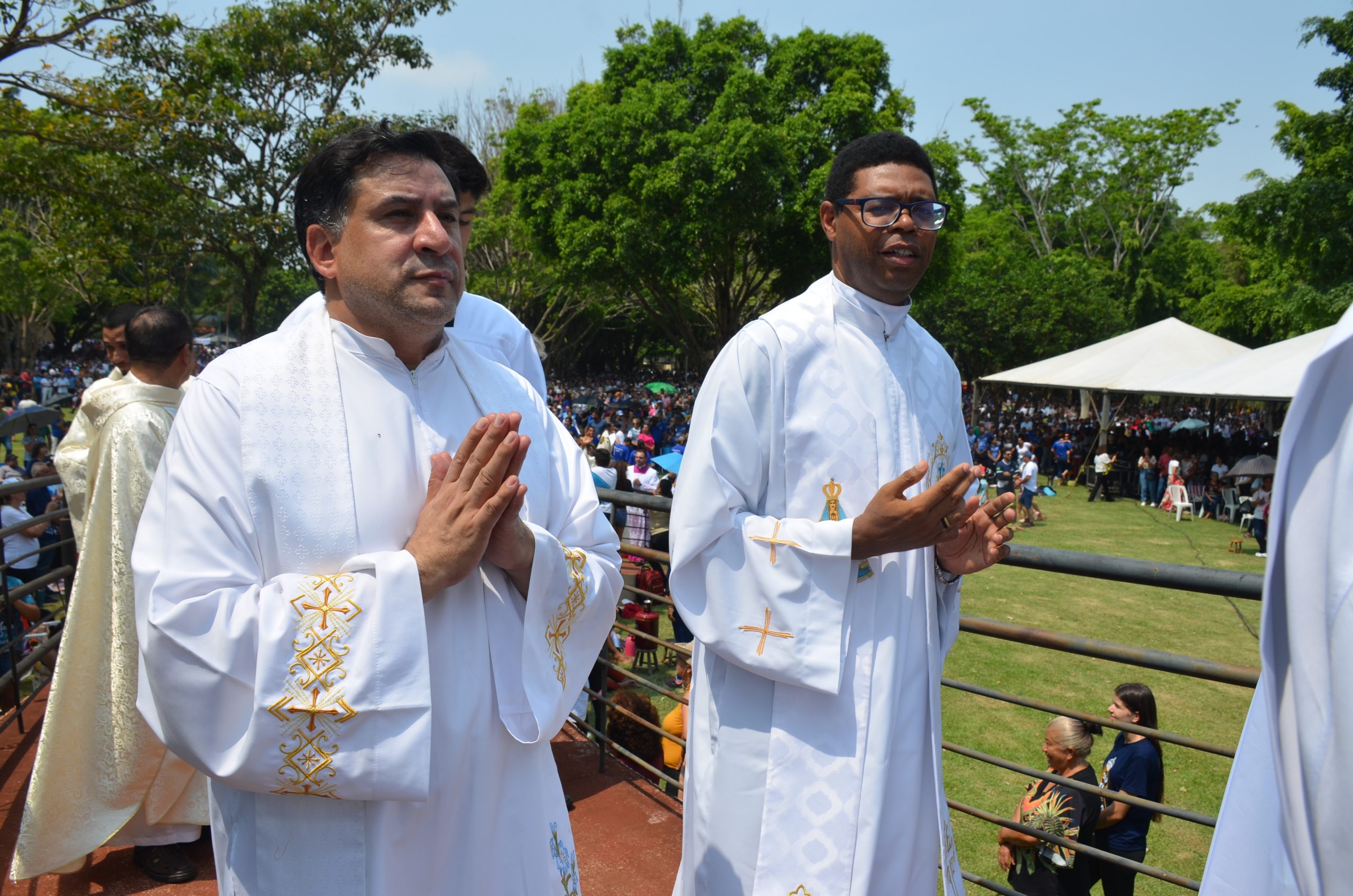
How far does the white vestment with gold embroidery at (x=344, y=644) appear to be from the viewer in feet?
5.33

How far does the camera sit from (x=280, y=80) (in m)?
14.2

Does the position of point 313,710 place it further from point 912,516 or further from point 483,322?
point 483,322

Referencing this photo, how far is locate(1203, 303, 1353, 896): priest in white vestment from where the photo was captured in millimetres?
1109

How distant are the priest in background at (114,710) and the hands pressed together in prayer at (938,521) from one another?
7.63ft

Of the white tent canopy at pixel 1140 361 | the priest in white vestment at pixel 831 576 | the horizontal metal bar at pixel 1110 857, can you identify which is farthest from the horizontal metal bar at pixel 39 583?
the white tent canopy at pixel 1140 361

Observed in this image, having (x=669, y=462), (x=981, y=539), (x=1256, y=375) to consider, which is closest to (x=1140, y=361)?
(x=1256, y=375)

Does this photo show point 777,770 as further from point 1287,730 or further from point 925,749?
point 1287,730

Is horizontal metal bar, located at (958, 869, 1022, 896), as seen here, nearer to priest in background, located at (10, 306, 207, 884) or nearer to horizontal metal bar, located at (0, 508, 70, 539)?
priest in background, located at (10, 306, 207, 884)

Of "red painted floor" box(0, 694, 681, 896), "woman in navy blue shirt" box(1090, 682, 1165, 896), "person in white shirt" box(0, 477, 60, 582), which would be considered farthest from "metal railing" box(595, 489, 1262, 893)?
"person in white shirt" box(0, 477, 60, 582)

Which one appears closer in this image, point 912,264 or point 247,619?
point 247,619

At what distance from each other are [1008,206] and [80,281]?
4075cm

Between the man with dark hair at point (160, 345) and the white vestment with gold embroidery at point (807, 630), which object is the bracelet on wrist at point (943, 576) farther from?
the man with dark hair at point (160, 345)

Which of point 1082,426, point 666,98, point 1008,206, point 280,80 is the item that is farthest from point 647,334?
point 280,80

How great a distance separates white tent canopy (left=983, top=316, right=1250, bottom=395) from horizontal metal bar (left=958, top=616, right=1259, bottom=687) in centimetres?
2201
